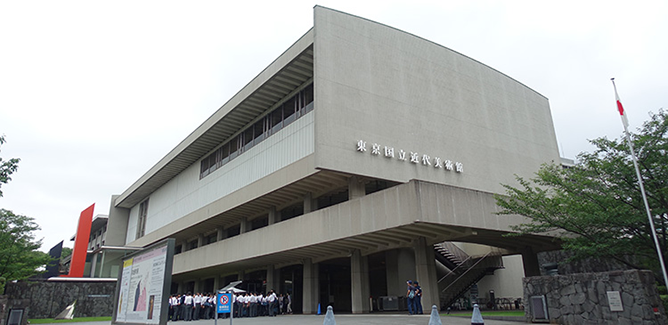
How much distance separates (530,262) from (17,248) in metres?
36.4

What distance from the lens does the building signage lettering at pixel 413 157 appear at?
27.0 meters

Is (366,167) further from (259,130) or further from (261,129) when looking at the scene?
(259,130)

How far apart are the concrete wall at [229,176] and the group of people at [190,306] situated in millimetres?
9359

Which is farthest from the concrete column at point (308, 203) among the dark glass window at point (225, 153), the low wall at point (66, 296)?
the low wall at point (66, 296)

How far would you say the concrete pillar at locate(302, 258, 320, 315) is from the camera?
102 ft

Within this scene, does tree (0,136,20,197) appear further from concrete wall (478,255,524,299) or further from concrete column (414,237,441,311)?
concrete wall (478,255,524,299)

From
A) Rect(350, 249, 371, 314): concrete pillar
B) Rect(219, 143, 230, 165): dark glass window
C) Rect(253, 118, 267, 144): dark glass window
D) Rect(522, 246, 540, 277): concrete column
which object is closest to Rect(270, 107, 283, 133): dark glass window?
Rect(253, 118, 267, 144): dark glass window

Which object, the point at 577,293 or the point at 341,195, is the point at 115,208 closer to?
the point at 341,195

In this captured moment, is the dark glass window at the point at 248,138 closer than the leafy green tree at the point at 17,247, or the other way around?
the leafy green tree at the point at 17,247

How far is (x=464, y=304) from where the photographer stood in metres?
32.2

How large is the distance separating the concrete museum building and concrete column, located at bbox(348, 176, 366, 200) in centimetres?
8

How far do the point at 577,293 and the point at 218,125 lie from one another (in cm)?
3016

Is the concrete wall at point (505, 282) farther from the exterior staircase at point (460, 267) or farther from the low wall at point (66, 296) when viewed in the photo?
the low wall at point (66, 296)

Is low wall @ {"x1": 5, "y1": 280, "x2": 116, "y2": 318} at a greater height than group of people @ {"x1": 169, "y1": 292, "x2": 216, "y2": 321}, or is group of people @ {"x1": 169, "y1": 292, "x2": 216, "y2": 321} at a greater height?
low wall @ {"x1": 5, "y1": 280, "x2": 116, "y2": 318}
